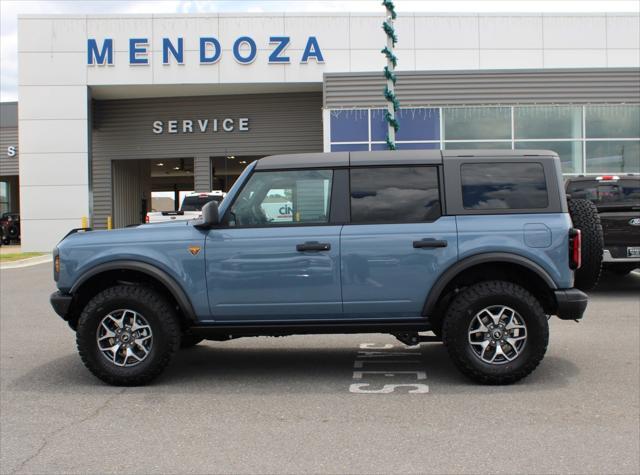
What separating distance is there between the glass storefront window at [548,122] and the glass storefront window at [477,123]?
0.41 metres

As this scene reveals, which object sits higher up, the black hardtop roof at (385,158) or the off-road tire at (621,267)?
the black hardtop roof at (385,158)

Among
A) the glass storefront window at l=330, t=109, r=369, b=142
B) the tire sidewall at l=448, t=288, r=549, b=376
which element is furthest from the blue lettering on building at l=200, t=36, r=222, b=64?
the tire sidewall at l=448, t=288, r=549, b=376

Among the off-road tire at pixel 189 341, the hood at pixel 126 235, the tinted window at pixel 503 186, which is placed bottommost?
the off-road tire at pixel 189 341

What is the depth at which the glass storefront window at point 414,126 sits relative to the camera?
2336 cm

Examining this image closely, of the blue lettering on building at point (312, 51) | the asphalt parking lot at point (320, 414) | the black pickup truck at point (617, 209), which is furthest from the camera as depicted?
the blue lettering on building at point (312, 51)

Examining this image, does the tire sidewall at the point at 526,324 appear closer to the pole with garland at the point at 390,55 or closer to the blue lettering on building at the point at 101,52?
the pole with garland at the point at 390,55

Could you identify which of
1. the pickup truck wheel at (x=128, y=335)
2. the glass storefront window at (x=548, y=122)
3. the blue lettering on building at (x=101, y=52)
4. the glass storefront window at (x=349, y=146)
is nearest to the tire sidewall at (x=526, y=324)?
the pickup truck wheel at (x=128, y=335)

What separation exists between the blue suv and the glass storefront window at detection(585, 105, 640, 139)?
19.5 meters

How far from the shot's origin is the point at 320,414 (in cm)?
479

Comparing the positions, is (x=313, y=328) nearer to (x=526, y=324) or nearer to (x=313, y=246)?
(x=313, y=246)

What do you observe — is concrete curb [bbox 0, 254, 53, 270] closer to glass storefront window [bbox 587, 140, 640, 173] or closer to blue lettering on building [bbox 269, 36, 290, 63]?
blue lettering on building [bbox 269, 36, 290, 63]

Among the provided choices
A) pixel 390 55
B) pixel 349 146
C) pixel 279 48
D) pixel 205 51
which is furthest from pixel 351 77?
pixel 390 55

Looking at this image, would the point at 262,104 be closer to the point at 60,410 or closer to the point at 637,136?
the point at 637,136

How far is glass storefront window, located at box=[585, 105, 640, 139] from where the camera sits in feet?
76.3
